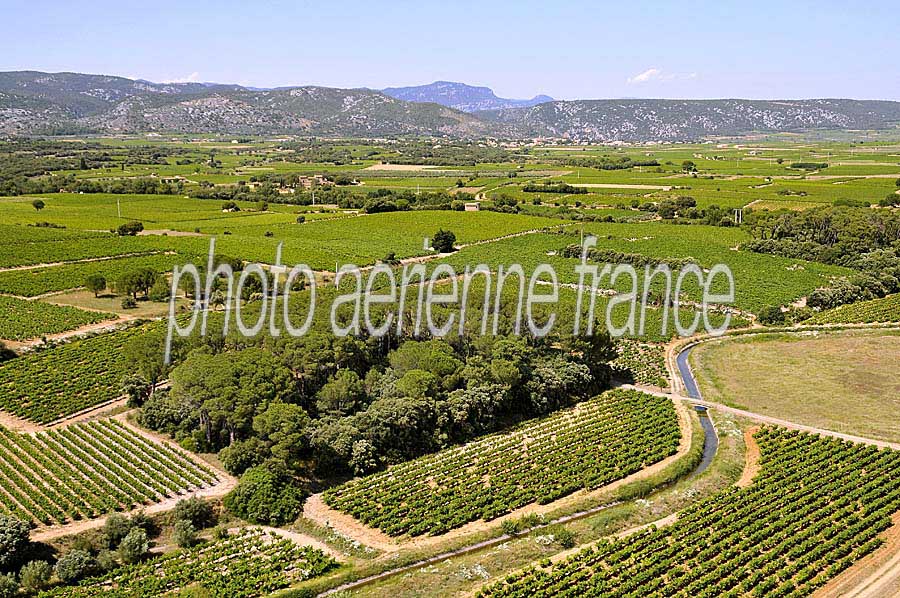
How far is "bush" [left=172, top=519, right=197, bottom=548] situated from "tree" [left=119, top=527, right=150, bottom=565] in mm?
1427

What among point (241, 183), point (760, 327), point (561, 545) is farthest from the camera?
point (241, 183)

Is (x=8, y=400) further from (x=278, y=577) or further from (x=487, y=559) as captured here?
(x=487, y=559)

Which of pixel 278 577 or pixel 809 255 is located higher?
pixel 809 255

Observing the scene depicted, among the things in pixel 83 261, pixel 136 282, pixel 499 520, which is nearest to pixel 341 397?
pixel 499 520

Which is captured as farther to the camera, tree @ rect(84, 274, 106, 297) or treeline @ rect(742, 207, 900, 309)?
treeline @ rect(742, 207, 900, 309)

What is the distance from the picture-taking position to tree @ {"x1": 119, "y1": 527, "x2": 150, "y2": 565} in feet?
101

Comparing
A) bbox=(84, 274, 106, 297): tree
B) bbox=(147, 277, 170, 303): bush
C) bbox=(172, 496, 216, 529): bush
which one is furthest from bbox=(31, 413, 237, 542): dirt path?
bbox=(84, 274, 106, 297): tree

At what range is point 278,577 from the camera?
2947cm

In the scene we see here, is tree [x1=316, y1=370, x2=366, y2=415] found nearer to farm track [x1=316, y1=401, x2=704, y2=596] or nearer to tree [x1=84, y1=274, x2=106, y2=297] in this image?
farm track [x1=316, y1=401, x2=704, y2=596]

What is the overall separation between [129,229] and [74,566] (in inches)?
3675

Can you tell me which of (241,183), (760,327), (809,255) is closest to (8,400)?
(760,327)

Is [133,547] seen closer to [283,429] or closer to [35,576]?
[35,576]

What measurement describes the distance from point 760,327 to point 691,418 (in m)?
26.2

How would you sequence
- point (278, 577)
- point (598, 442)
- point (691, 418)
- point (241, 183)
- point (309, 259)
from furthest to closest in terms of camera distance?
point (241, 183), point (309, 259), point (691, 418), point (598, 442), point (278, 577)
